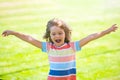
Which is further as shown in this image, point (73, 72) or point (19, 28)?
point (19, 28)

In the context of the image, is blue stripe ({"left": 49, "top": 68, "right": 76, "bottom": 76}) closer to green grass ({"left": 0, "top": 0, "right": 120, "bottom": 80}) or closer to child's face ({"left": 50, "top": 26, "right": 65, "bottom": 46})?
child's face ({"left": 50, "top": 26, "right": 65, "bottom": 46})

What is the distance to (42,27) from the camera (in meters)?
3.49

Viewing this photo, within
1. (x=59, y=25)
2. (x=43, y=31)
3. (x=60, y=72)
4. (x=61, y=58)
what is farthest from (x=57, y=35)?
(x=43, y=31)

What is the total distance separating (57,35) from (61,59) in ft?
0.66

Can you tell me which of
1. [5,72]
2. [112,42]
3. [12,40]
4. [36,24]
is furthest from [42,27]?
[112,42]

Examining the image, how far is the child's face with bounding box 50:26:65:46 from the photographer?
9.69 ft

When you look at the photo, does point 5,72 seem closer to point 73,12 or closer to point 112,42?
point 73,12

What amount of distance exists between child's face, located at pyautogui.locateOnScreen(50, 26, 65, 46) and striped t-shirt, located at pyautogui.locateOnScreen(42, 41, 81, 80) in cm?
4

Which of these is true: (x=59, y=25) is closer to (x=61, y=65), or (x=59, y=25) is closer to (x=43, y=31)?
(x=61, y=65)

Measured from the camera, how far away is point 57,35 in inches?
116

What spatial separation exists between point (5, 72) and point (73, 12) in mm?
873

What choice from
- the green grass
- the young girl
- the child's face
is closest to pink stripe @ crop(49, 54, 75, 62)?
the young girl

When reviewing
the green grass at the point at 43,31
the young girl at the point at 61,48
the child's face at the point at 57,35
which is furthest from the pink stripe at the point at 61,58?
the green grass at the point at 43,31

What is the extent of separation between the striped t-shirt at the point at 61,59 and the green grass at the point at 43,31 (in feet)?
1.30
